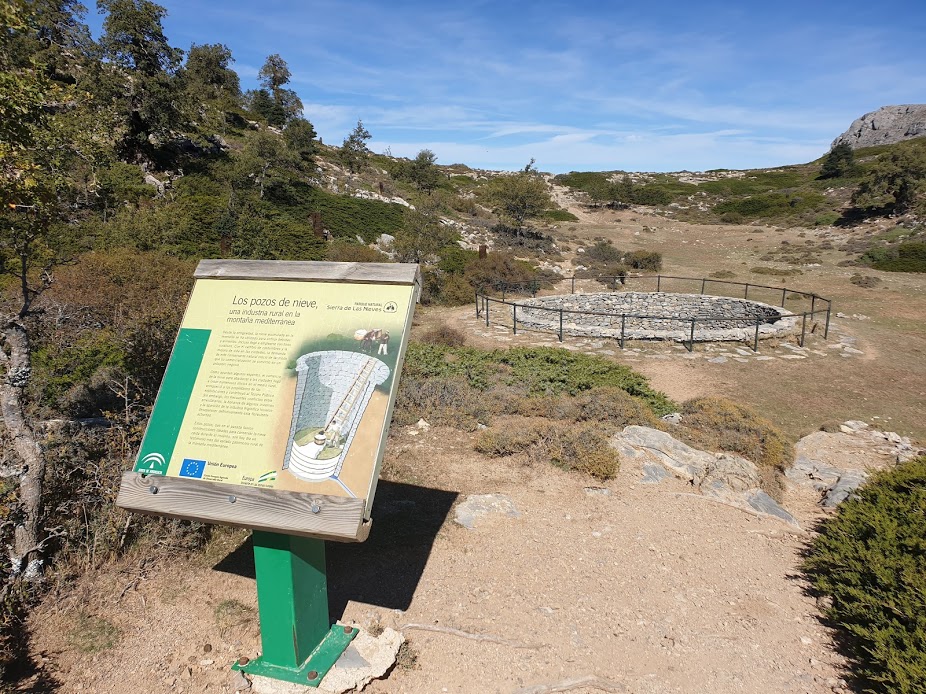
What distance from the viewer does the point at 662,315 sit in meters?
16.1

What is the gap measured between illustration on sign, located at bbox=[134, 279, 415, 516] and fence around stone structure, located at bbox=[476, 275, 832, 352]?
10.1 m

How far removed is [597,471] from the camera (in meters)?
6.10

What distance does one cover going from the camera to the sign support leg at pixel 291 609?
2.93 m

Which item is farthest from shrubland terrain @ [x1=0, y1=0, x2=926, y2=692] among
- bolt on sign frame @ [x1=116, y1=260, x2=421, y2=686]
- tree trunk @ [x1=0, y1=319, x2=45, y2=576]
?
bolt on sign frame @ [x1=116, y1=260, x2=421, y2=686]

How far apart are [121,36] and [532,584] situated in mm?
31315

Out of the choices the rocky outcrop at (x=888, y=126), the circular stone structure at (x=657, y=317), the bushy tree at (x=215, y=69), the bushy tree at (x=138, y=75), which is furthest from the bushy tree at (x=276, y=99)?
the rocky outcrop at (x=888, y=126)

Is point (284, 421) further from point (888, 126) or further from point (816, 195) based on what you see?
point (888, 126)

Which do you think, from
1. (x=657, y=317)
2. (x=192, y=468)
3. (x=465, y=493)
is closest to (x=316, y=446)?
Result: (x=192, y=468)

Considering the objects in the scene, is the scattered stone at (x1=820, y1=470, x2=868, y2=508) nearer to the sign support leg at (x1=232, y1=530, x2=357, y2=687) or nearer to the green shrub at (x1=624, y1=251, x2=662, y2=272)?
the sign support leg at (x1=232, y1=530, x2=357, y2=687)

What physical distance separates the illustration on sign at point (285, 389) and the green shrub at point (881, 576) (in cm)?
329

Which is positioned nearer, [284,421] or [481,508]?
[284,421]

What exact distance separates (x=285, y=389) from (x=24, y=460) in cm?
235

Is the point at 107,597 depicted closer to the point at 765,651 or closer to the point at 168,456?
the point at 168,456

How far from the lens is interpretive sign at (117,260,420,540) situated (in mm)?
2588
